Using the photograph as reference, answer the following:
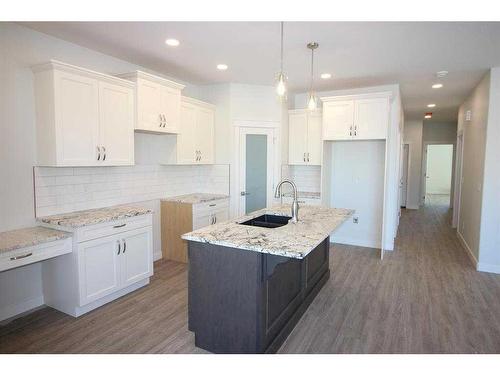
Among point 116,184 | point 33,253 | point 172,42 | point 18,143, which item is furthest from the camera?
point 116,184

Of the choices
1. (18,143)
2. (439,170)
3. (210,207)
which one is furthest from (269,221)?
(439,170)

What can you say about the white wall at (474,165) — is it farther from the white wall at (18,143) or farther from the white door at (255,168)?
the white wall at (18,143)

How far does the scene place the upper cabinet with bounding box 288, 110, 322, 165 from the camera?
18.2 feet

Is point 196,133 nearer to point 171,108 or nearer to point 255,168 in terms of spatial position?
Answer: point 171,108

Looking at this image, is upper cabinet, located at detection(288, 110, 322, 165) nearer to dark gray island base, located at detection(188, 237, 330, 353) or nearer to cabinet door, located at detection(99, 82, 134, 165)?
cabinet door, located at detection(99, 82, 134, 165)

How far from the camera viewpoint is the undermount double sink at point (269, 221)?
311 centimetres

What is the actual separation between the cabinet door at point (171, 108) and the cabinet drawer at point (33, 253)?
1874mm

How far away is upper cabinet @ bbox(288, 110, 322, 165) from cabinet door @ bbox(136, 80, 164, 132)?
8.27 ft

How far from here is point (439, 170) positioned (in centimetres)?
1369

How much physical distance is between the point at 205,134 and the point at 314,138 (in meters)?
1.89

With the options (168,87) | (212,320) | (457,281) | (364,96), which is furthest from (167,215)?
(457,281)

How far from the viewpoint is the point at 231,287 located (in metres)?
2.31

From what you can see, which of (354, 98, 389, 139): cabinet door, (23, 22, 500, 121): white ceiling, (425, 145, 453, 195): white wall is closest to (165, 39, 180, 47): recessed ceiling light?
(23, 22, 500, 121): white ceiling
